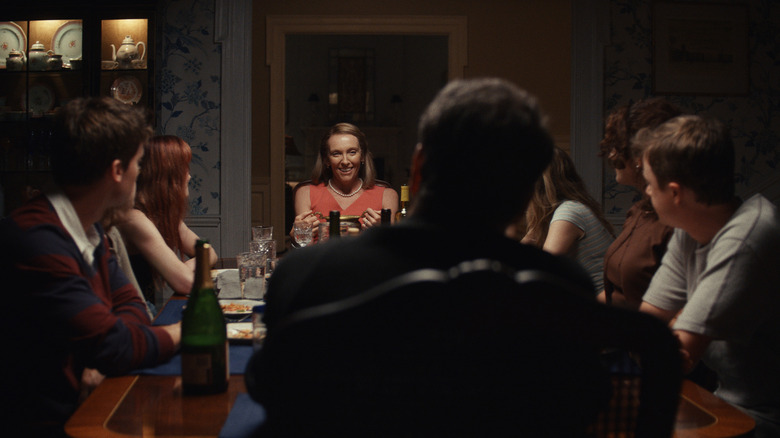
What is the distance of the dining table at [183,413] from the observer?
3.40ft

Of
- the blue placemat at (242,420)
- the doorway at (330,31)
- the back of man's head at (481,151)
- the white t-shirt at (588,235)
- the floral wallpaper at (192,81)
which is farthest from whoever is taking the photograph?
the doorway at (330,31)

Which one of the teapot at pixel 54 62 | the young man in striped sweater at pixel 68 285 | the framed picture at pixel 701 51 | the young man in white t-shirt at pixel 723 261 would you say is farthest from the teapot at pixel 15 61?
the young man in white t-shirt at pixel 723 261

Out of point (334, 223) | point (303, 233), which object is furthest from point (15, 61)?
point (334, 223)

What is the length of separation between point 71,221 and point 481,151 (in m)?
0.97

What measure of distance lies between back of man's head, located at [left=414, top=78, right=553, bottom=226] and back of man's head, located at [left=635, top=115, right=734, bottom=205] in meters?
0.72

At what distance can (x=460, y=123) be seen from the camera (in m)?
0.73

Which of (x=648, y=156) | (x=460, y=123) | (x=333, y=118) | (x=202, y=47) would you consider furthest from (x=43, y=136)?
(x=333, y=118)

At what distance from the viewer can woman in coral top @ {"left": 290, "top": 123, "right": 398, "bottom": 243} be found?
3.64 metres

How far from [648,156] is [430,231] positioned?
91cm

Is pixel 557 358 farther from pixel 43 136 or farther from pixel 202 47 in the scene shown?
pixel 43 136

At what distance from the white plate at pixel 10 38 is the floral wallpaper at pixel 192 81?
929mm

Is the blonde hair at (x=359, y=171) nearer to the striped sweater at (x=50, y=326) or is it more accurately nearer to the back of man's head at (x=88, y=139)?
the back of man's head at (x=88, y=139)

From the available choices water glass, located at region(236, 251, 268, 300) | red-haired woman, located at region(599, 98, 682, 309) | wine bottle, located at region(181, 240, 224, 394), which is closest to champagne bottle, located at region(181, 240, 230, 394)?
wine bottle, located at region(181, 240, 224, 394)

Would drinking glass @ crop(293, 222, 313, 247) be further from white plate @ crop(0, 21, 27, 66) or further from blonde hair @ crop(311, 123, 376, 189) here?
white plate @ crop(0, 21, 27, 66)
